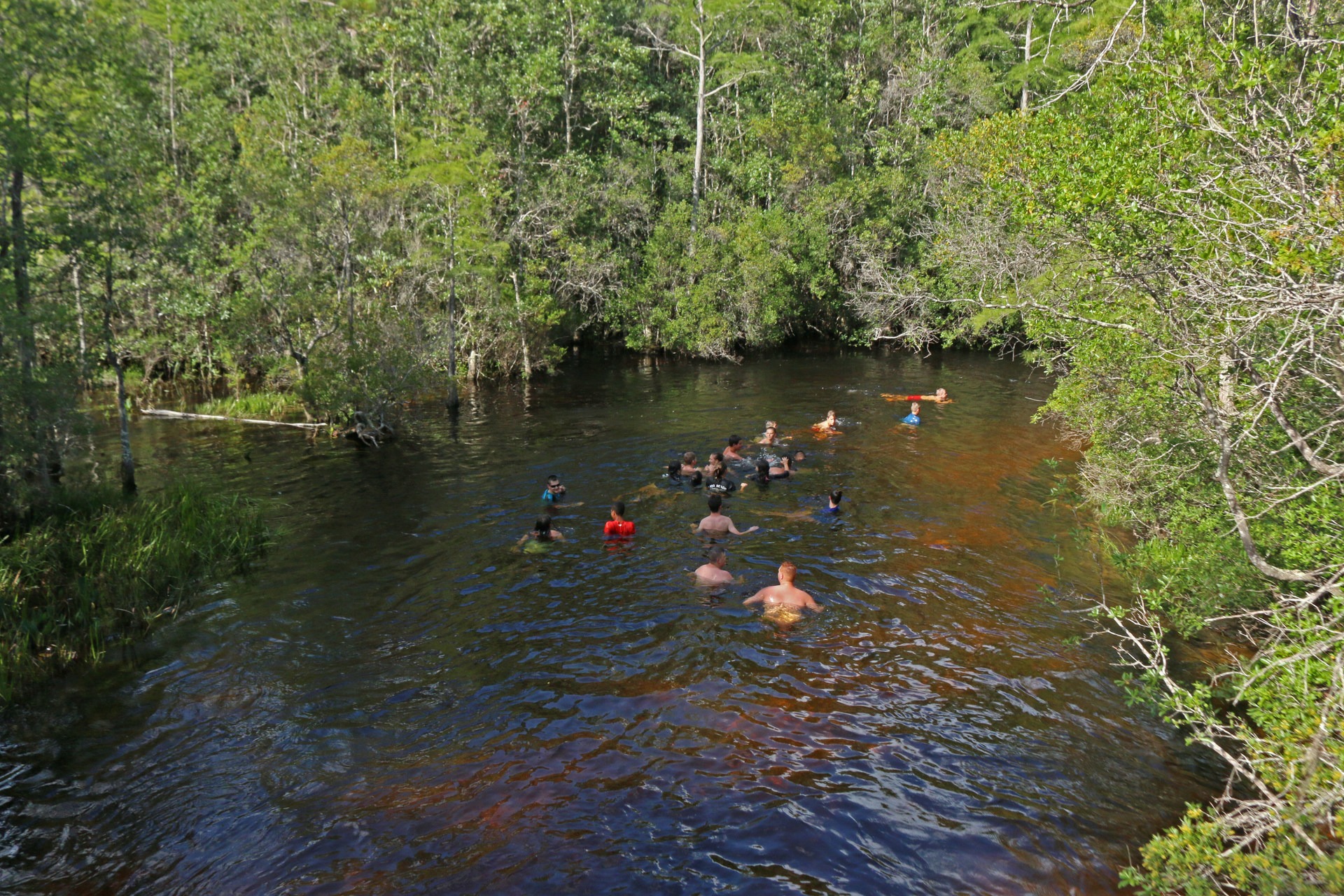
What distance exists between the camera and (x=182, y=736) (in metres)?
9.54

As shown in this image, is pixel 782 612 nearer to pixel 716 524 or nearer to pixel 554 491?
pixel 716 524

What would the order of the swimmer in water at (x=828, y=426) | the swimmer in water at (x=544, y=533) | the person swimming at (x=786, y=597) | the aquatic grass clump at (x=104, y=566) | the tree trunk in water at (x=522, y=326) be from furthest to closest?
1. the tree trunk in water at (x=522, y=326)
2. the swimmer in water at (x=828, y=426)
3. the swimmer in water at (x=544, y=533)
4. the person swimming at (x=786, y=597)
5. the aquatic grass clump at (x=104, y=566)

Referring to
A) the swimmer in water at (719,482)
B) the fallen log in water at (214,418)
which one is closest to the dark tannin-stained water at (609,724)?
the swimmer in water at (719,482)

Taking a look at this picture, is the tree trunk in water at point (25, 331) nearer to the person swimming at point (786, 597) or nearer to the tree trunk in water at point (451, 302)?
the person swimming at point (786, 597)

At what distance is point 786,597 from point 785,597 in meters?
0.01

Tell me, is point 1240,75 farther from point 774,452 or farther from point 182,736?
point 774,452

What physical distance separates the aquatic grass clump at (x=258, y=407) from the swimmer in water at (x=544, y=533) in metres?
16.7

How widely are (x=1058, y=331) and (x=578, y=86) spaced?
38480 millimetres

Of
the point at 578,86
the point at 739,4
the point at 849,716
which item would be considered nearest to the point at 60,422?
the point at 849,716

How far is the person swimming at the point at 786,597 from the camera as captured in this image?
12555mm

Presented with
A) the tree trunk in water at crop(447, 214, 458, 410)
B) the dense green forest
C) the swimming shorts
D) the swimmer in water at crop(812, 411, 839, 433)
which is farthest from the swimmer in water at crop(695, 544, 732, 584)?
the tree trunk in water at crop(447, 214, 458, 410)

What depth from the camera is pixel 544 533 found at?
1553cm

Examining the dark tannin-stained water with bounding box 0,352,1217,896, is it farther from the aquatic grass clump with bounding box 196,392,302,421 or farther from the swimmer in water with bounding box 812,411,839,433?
the aquatic grass clump with bounding box 196,392,302,421

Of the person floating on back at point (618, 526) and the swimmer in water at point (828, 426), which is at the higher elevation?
the swimmer in water at point (828, 426)
